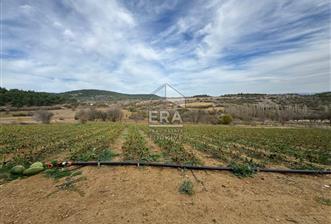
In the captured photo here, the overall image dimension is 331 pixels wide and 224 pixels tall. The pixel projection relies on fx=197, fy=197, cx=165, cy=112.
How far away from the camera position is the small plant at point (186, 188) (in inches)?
173

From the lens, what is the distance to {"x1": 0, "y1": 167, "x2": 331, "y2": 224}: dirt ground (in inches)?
136

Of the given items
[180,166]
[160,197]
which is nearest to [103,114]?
[180,166]

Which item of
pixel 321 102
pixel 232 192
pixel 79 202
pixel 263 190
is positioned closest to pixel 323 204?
pixel 263 190

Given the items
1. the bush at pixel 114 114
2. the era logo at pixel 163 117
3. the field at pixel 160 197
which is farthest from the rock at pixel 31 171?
the bush at pixel 114 114

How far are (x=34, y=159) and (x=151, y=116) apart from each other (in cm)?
3541

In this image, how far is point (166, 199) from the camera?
13.5 feet

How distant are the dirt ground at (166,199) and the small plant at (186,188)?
0.14 meters

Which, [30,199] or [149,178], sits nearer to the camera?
[30,199]

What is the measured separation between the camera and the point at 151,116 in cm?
4272

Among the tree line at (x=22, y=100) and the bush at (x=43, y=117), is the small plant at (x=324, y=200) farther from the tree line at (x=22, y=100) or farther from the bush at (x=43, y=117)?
the tree line at (x=22, y=100)

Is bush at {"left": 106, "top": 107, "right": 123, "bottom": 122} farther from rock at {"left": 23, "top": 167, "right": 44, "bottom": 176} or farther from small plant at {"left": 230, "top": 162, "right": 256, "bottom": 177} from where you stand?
small plant at {"left": 230, "top": 162, "right": 256, "bottom": 177}

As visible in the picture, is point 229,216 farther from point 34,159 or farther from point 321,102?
point 321,102

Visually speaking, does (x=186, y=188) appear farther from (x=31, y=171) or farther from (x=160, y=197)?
(x=31, y=171)

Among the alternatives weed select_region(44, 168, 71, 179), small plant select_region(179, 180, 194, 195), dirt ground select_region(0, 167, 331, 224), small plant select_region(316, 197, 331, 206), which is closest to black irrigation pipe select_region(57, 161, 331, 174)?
dirt ground select_region(0, 167, 331, 224)
